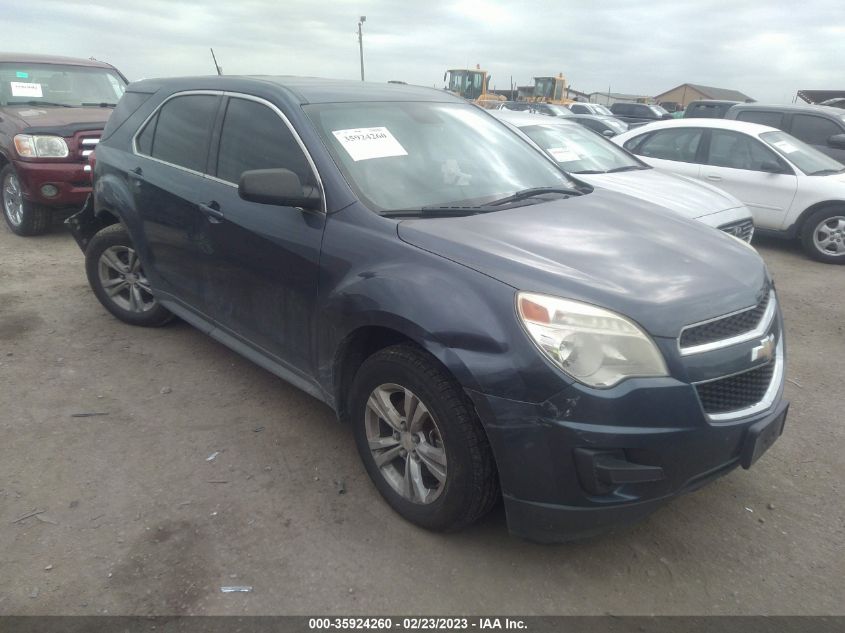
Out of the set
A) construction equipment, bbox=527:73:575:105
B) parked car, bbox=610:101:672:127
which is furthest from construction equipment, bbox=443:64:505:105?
parked car, bbox=610:101:672:127

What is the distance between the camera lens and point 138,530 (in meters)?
2.68

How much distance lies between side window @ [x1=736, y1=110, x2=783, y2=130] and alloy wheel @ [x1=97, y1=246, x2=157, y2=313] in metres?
8.97

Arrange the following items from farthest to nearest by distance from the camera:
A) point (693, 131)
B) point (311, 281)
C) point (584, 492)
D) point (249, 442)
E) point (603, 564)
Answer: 1. point (693, 131)
2. point (249, 442)
3. point (311, 281)
4. point (603, 564)
5. point (584, 492)

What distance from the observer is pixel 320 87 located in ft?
11.2

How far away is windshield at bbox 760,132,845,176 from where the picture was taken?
7.55m

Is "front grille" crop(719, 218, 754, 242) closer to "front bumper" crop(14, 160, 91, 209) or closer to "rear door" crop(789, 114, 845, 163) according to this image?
"rear door" crop(789, 114, 845, 163)

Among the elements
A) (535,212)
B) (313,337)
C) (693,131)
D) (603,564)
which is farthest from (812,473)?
(693,131)

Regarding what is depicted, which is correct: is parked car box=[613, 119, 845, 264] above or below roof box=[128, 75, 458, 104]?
below

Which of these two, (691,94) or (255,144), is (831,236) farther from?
(691,94)

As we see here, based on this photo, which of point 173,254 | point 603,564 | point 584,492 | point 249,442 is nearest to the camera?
point 584,492

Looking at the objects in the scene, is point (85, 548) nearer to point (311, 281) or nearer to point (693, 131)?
point (311, 281)

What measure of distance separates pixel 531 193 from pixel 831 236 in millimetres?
5874

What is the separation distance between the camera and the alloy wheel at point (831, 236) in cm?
729

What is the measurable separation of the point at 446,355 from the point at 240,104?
2.06 metres
